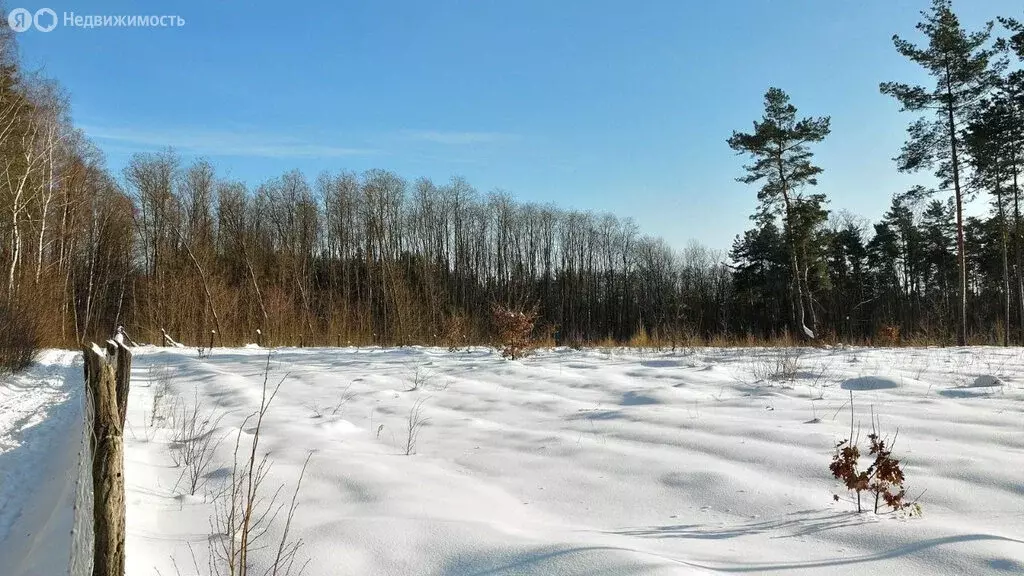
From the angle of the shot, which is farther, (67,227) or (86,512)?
(67,227)

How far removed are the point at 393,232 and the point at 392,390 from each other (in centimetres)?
2886

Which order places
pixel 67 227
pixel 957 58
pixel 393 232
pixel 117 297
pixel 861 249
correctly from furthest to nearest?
pixel 861 249 → pixel 393 232 → pixel 117 297 → pixel 67 227 → pixel 957 58

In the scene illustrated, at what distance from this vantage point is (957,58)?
15.8m

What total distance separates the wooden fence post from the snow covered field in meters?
0.48

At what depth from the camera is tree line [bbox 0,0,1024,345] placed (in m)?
16.1

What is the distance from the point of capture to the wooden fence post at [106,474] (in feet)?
6.70

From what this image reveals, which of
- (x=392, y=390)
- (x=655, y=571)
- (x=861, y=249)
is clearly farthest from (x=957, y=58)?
(x=861, y=249)

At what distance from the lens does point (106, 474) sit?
213cm

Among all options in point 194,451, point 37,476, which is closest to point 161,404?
point 37,476

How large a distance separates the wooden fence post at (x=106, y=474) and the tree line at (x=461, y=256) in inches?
395

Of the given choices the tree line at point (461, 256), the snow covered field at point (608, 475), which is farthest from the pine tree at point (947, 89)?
the snow covered field at point (608, 475)

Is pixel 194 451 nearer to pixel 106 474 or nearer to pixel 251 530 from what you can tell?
pixel 251 530

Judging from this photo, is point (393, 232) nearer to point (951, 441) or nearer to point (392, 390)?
point (392, 390)

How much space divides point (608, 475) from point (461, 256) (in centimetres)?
3706
